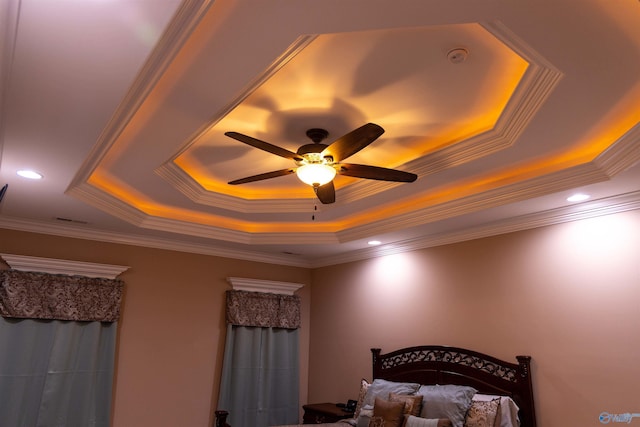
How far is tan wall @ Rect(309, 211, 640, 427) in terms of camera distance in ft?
9.91

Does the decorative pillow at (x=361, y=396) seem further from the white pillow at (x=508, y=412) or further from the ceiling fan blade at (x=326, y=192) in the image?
the ceiling fan blade at (x=326, y=192)

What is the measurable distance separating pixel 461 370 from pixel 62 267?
12.5 feet

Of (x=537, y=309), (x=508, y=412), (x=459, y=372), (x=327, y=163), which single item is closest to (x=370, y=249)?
(x=459, y=372)

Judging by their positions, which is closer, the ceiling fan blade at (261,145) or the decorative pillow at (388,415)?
the ceiling fan blade at (261,145)

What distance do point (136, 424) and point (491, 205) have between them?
396 cm

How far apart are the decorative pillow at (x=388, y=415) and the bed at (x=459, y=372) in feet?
1.22

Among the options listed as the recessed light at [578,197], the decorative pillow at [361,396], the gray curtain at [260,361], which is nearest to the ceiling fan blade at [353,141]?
the recessed light at [578,197]

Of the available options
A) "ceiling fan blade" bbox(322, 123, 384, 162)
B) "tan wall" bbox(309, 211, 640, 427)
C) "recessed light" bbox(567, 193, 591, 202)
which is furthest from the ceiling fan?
"tan wall" bbox(309, 211, 640, 427)

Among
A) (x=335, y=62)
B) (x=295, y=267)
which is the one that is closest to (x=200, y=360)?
(x=295, y=267)

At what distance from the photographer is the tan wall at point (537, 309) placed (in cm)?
302

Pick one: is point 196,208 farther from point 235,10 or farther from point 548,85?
point 548,85

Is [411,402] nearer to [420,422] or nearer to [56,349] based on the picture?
[420,422]

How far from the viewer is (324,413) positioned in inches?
179

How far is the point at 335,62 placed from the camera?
2.24 meters
